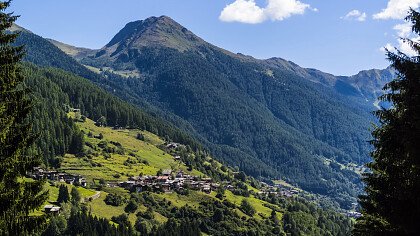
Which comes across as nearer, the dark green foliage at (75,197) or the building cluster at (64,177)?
the dark green foliage at (75,197)

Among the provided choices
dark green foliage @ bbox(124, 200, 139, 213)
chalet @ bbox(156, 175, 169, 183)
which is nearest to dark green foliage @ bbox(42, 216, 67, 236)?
dark green foliage @ bbox(124, 200, 139, 213)

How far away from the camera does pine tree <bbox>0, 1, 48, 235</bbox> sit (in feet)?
81.3

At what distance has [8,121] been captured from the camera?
25.3 meters

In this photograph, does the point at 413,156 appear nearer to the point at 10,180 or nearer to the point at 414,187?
the point at 414,187

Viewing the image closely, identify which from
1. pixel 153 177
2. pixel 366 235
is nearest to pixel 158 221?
pixel 153 177

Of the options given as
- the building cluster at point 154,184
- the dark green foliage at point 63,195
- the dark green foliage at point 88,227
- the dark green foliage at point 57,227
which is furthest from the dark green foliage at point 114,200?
the dark green foliage at point 57,227

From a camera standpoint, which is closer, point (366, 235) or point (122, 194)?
point (366, 235)

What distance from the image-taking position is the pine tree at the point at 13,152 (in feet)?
81.3

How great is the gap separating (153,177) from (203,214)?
35.0 metres

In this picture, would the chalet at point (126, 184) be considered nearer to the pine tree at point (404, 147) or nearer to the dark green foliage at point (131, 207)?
the dark green foliage at point (131, 207)

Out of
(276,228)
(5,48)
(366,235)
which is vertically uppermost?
(5,48)

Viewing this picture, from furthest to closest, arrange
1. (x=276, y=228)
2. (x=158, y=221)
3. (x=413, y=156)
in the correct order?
(x=276, y=228) → (x=158, y=221) → (x=413, y=156)

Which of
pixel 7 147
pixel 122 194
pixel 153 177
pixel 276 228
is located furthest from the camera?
pixel 153 177

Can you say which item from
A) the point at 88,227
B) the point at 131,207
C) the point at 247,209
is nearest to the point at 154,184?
the point at 131,207
